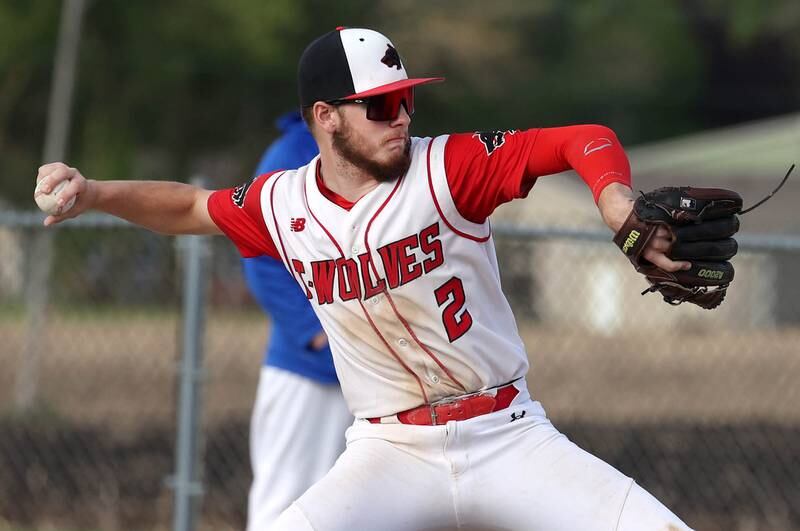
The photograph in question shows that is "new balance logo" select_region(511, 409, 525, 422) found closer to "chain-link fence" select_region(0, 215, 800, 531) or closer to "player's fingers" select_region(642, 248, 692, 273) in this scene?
"player's fingers" select_region(642, 248, 692, 273)

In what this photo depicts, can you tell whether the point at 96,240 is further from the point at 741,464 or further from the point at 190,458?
the point at 741,464

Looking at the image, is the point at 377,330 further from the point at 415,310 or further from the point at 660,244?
the point at 660,244

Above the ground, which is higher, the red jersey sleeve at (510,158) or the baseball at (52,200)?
the baseball at (52,200)

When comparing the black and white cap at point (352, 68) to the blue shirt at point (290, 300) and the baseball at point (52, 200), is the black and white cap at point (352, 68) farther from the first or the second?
the blue shirt at point (290, 300)

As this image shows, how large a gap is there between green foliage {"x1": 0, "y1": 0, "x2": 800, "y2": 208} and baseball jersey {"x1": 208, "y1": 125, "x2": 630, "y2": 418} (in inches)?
633

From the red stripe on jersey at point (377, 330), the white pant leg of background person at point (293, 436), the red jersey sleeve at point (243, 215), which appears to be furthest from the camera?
the white pant leg of background person at point (293, 436)

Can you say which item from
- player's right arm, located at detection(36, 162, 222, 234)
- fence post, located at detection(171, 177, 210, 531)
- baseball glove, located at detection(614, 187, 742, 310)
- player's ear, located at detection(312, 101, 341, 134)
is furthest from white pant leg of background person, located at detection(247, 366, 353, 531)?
baseball glove, located at detection(614, 187, 742, 310)

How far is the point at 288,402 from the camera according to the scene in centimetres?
576

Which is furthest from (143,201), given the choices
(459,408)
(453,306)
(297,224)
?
(459,408)

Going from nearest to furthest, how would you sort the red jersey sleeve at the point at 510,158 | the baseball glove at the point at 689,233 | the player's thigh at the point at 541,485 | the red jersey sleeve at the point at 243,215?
the baseball glove at the point at 689,233, the red jersey sleeve at the point at 510,158, the player's thigh at the point at 541,485, the red jersey sleeve at the point at 243,215

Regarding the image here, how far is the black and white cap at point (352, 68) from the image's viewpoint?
4.01 meters

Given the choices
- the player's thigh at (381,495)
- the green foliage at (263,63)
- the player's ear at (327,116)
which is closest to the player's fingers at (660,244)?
the player's thigh at (381,495)

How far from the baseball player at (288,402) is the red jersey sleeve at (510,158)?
67.9 inches

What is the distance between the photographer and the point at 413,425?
4156 mm
